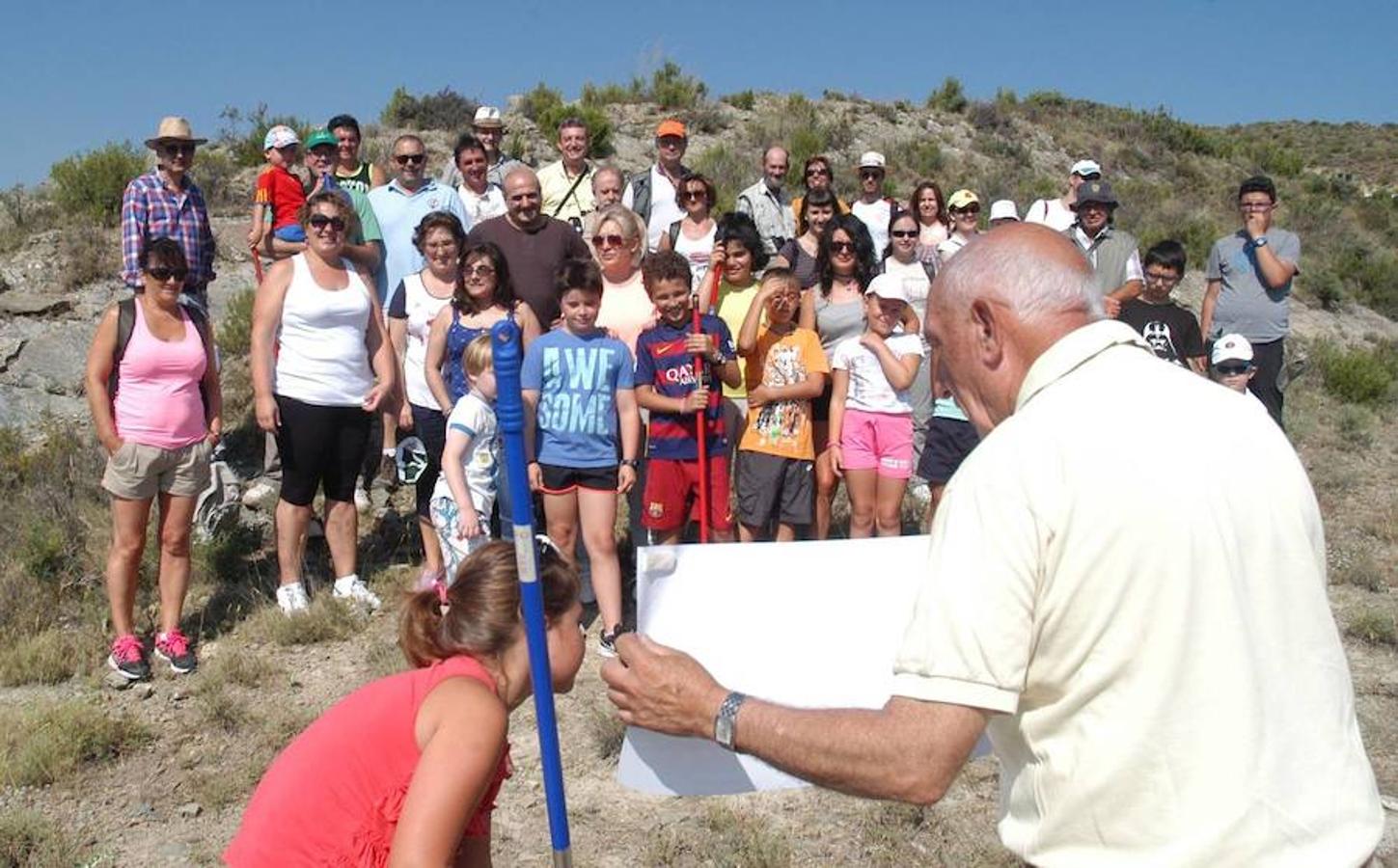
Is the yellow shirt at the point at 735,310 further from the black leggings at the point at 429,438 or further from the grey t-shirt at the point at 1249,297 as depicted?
the grey t-shirt at the point at 1249,297

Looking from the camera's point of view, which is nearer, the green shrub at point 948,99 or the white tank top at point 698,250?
the white tank top at point 698,250

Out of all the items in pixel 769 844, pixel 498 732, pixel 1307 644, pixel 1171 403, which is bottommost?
pixel 769 844

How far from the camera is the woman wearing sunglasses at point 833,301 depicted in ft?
19.8

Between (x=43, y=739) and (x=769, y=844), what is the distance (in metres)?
2.94

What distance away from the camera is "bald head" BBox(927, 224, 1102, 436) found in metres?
1.83

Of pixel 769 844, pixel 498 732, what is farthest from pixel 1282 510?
pixel 769 844

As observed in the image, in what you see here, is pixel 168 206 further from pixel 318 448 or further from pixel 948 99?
pixel 948 99

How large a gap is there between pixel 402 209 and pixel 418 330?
48.1 inches

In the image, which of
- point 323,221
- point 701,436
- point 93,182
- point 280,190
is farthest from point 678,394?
point 93,182

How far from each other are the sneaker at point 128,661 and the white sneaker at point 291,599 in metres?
0.74

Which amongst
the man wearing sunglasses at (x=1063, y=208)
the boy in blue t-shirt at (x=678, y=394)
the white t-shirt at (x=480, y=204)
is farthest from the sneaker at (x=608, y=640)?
the man wearing sunglasses at (x=1063, y=208)

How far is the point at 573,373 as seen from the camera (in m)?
5.39

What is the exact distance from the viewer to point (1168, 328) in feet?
21.5

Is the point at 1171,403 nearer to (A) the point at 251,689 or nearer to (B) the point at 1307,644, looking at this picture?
(B) the point at 1307,644
